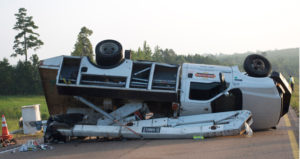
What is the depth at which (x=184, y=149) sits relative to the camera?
26.7ft

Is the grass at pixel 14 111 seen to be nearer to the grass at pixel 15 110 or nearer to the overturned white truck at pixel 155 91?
the grass at pixel 15 110

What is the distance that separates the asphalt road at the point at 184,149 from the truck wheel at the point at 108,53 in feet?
7.39

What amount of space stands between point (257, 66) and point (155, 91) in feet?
9.81

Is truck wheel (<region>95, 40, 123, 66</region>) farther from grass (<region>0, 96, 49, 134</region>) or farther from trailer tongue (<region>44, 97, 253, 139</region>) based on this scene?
grass (<region>0, 96, 49, 134</region>)

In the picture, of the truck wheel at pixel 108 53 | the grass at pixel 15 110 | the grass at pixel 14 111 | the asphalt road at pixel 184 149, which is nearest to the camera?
the asphalt road at pixel 184 149

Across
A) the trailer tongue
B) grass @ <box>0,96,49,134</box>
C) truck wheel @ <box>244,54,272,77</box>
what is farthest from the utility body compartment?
grass @ <box>0,96,49,134</box>

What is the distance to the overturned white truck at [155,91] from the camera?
10.4 m

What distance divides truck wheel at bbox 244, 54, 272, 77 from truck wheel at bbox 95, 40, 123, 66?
3527mm

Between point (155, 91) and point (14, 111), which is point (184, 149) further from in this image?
point (14, 111)

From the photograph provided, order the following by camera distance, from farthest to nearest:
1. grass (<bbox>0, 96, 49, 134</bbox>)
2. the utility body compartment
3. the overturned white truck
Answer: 1. grass (<bbox>0, 96, 49, 134</bbox>)
2. the utility body compartment
3. the overturned white truck

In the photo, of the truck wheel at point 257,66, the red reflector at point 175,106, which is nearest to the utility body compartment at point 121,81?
the red reflector at point 175,106

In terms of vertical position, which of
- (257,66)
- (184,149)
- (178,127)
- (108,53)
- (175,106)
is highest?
(108,53)

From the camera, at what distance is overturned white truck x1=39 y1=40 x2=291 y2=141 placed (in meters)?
10.4

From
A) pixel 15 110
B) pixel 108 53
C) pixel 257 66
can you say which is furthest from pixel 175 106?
pixel 15 110
